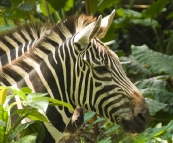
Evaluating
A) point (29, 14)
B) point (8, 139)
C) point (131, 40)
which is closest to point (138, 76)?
point (29, 14)

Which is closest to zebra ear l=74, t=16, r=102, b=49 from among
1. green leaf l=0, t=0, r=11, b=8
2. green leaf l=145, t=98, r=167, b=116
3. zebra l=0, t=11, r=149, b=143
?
zebra l=0, t=11, r=149, b=143

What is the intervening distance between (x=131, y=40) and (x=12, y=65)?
6.51m

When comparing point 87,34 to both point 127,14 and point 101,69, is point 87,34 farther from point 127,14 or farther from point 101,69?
point 127,14

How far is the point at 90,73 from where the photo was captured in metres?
2.44

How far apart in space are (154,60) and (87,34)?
7.03 feet

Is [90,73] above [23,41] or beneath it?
beneath

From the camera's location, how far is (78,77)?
8.05 feet

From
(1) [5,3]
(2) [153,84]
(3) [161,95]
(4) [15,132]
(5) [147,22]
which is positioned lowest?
(3) [161,95]

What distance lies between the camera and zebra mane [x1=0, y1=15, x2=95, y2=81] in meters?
2.47

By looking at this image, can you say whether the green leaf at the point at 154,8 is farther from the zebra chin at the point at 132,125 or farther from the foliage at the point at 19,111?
the foliage at the point at 19,111

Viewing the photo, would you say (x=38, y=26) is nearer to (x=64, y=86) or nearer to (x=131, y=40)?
(x=64, y=86)

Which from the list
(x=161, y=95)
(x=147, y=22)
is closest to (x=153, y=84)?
(x=161, y=95)

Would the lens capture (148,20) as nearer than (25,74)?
No

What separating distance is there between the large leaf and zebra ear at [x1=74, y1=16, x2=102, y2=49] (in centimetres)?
197
